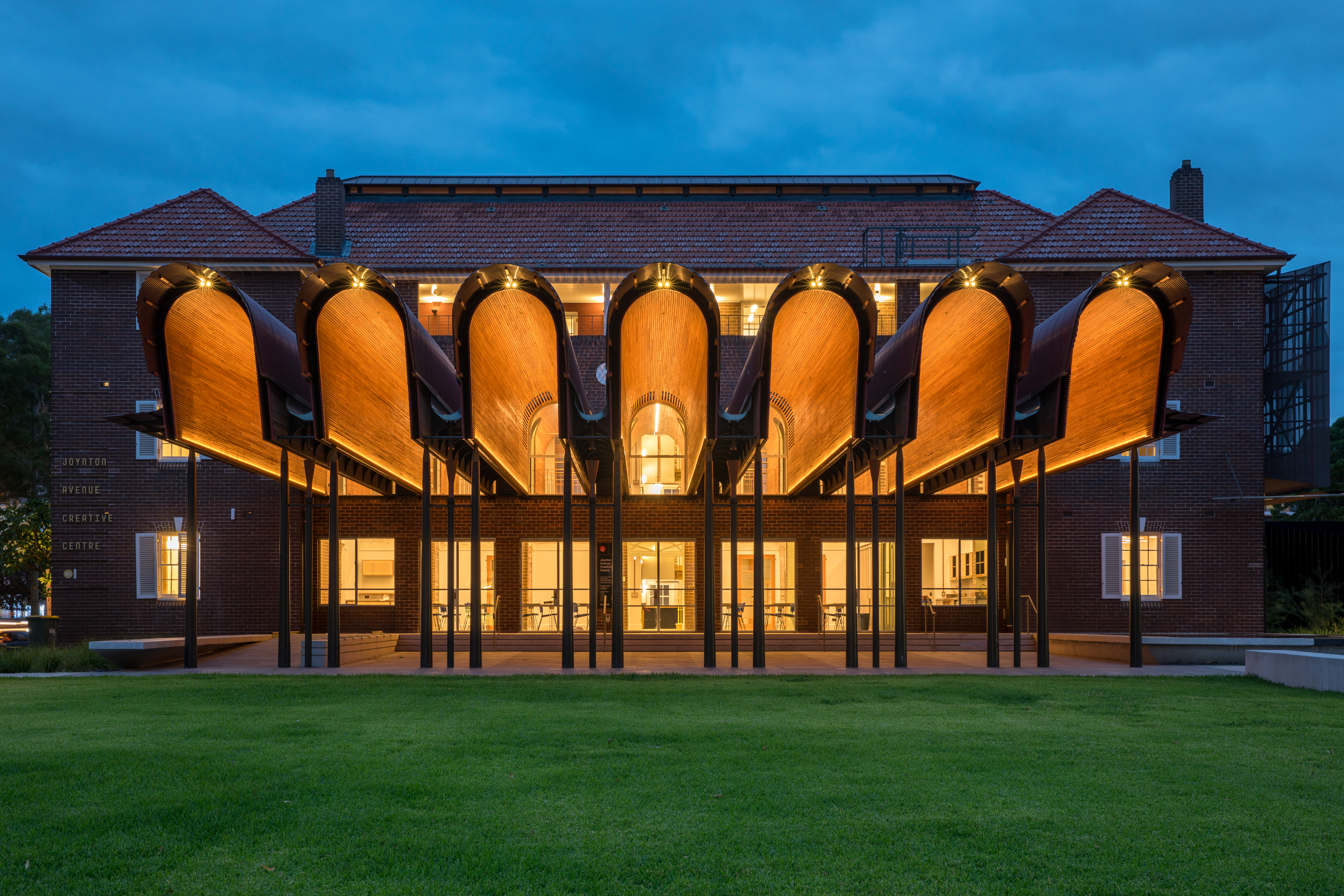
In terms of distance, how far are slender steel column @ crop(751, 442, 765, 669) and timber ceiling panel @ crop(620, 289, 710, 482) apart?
4.69ft

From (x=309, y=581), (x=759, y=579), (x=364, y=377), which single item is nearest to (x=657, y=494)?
(x=759, y=579)

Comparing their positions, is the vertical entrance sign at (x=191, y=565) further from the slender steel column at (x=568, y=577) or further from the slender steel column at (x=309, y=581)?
the slender steel column at (x=568, y=577)

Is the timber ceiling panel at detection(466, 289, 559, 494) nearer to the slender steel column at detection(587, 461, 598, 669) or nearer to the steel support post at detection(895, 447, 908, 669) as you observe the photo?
the slender steel column at detection(587, 461, 598, 669)

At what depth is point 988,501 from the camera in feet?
57.7

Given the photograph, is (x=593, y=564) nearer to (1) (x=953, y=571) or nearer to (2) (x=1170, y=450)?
(1) (x=953, y=571)

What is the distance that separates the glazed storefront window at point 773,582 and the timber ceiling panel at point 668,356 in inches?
189

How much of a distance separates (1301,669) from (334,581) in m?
15.2

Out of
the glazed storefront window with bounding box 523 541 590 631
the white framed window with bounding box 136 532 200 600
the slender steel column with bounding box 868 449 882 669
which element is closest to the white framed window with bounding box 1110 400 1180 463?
the slender steel column with bounding box 868 449 882 669

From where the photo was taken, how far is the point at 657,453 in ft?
81.4

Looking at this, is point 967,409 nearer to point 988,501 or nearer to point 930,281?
point 988,501

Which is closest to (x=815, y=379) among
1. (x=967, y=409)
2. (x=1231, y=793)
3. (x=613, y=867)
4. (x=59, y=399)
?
(x=967, y=409)

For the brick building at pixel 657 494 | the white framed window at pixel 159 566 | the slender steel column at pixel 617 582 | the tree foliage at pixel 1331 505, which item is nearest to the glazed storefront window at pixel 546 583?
the brick building at pixel 657 494

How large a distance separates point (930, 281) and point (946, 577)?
7550 millimetres

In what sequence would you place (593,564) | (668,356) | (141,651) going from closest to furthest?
(141,651)
(593,564)
(668,356)
